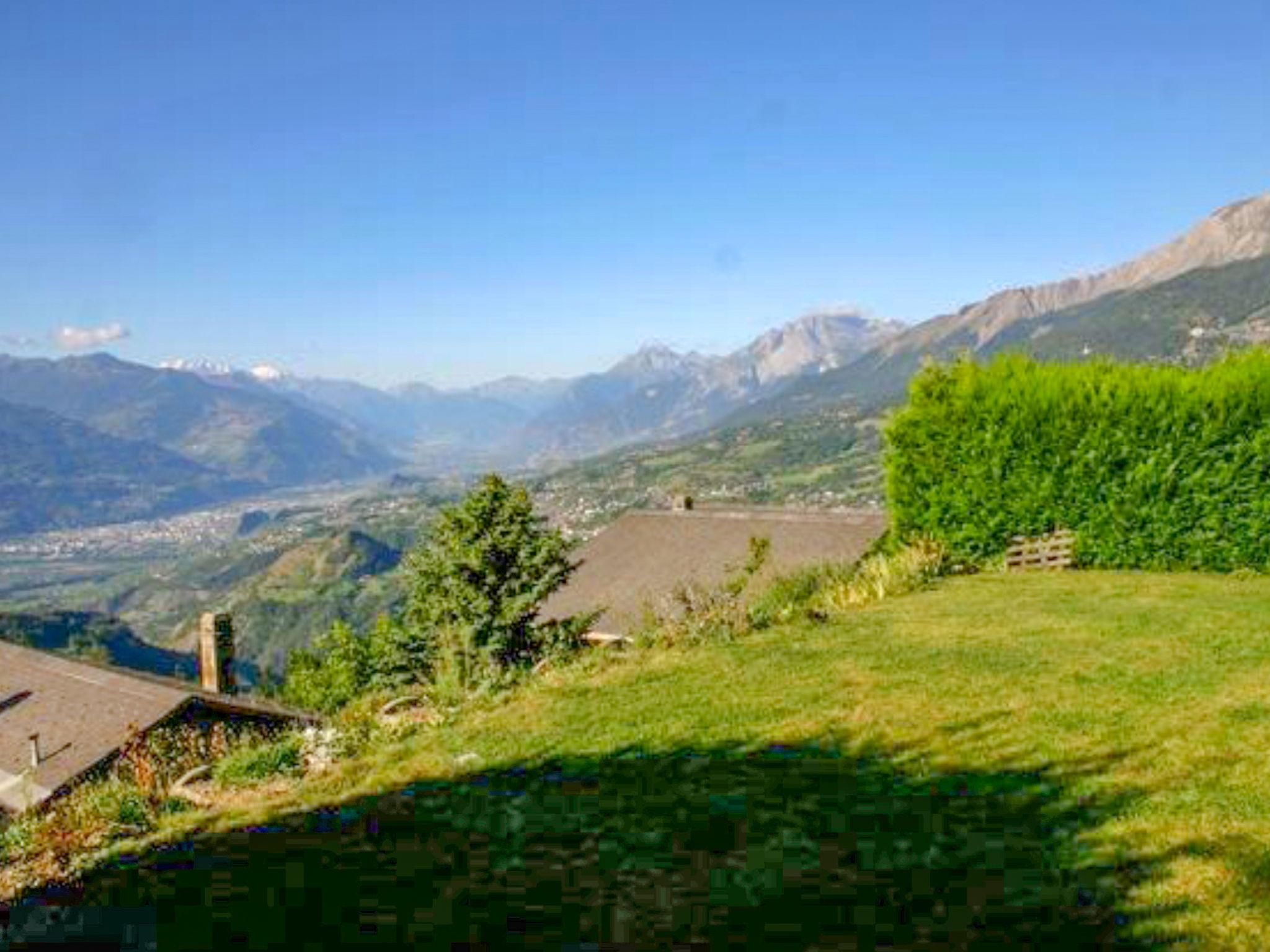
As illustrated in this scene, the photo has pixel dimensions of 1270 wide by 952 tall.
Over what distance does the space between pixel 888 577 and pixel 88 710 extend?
26.6 metres

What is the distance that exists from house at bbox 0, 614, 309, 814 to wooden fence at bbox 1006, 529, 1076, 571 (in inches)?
858

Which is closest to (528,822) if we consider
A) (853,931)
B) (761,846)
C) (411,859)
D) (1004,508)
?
(411,859)

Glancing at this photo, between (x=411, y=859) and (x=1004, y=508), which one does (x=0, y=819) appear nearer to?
(x=411, y=859)

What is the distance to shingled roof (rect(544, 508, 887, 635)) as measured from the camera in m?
37.6

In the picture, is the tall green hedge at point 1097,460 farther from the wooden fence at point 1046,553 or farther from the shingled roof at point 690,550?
the shingled roof at point 690,550

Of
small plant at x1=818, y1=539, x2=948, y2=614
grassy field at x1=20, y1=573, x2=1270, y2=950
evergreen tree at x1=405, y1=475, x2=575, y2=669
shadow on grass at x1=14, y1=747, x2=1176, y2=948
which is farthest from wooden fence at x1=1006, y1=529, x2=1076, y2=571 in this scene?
shadow on grass at x1=14, y1=747, x2=1176, y2=948

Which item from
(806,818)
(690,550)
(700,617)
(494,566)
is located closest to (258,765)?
(806,818)

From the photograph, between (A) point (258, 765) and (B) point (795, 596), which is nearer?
(A) point (258, 765)

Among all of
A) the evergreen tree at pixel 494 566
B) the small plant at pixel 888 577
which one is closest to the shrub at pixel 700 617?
the small plant at pixel 888 577

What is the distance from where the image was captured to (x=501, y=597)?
101 ft

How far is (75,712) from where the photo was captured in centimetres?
3425

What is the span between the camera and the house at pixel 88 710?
29.7m

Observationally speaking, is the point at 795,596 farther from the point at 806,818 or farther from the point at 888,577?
the point at 806,818

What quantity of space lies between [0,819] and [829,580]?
22010 mm
